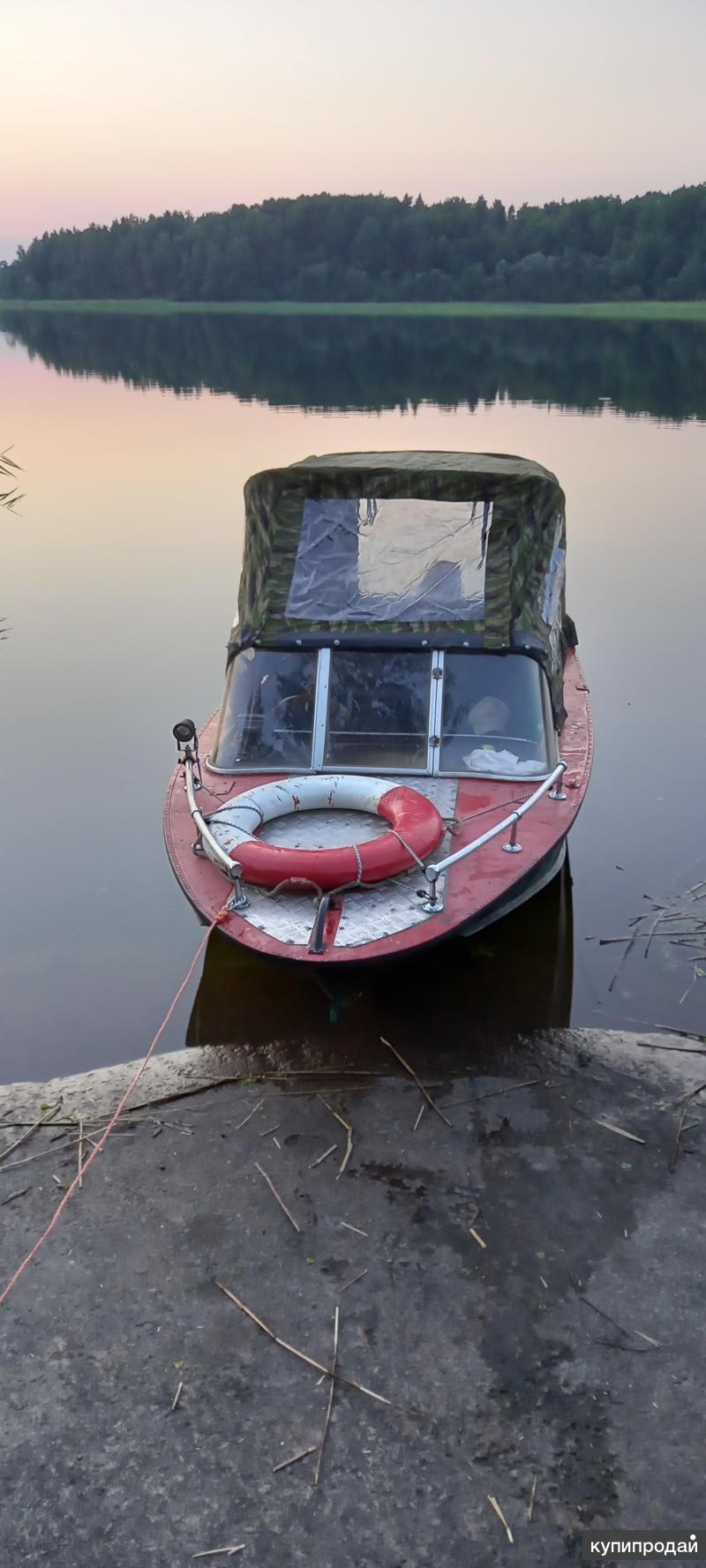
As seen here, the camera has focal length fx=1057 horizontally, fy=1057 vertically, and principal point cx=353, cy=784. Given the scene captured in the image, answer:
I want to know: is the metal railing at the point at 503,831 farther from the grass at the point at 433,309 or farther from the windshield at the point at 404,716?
the grass at the point at 433,309

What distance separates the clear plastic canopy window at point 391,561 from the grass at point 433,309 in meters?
92.0

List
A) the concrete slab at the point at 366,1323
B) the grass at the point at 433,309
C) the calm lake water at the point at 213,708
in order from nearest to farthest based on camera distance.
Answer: the concrete slab at the point at 366,1323 < the calm lake water at the point at 213,708 < the grass at the point at 433,309

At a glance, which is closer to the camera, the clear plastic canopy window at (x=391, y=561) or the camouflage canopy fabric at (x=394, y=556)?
the camouflage canopy fabric at (x=394, y=556)

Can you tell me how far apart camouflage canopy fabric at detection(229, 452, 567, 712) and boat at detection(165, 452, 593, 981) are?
0.7 inches

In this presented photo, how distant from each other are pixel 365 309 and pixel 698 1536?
5010 inches

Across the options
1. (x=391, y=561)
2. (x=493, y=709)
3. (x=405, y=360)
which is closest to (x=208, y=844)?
(x=493, y=709)

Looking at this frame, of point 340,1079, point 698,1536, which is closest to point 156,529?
point 340,1079

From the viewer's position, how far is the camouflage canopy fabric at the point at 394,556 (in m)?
8.96

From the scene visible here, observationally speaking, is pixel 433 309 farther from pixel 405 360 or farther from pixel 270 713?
pixel 270 713

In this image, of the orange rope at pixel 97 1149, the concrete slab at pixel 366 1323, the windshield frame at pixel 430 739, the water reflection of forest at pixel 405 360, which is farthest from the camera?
the water reflection of forest at pixel 405 360

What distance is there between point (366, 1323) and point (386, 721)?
4.83 m

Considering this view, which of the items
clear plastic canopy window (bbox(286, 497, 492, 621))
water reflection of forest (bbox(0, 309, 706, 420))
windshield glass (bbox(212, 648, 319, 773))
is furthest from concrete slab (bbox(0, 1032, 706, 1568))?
water reflection of forest (bbox(0, 309, 706, 420))

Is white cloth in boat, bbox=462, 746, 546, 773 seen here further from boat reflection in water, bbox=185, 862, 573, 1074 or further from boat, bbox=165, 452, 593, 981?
boat reflection in water, bbox=185, 862, 573, 1074

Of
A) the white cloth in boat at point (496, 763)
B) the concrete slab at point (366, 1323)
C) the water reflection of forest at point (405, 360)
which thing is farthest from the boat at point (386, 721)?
the water reflection of forest at point (405, 360)
